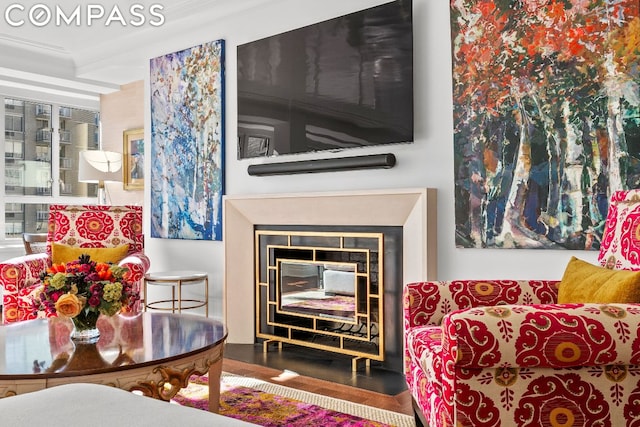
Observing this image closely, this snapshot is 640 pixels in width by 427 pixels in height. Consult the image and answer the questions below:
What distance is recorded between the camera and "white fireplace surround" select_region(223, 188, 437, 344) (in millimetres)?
3189

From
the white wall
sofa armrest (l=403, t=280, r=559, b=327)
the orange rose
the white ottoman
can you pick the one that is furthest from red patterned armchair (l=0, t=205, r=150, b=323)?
the white ottoman

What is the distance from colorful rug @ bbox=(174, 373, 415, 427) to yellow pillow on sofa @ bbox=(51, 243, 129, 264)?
1.53 meters

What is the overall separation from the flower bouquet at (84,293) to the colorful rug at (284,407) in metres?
0.63

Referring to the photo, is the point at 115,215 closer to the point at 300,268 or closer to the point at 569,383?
the point at 300,268

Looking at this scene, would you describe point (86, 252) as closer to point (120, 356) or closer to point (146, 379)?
point (120, 356)

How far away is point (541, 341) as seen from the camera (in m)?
1.54

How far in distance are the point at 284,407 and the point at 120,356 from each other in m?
0.90

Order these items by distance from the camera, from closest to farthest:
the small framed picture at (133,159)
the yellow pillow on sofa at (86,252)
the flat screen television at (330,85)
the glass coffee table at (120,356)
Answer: the glass coffee table at (120,356) → the flat screen television at (330,85) → the yellow pillow on sofa at (86,252) → the small framed picture at (133,159)

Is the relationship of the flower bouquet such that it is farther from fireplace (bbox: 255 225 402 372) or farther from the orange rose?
fireplace (bbox: 255 225 402 372)

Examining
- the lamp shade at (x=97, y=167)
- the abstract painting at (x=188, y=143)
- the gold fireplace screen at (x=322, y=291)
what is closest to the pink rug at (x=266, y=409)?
the gold fireplace screen at (x=322, y=291)

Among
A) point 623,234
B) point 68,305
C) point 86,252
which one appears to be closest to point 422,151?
point 623,234

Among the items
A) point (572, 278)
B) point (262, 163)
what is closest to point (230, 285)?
point (262, 163)

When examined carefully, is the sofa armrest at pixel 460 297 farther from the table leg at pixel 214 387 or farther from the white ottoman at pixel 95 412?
the white ottoman at pixel 95 412

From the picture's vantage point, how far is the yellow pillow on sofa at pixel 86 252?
413 cm
